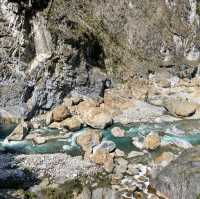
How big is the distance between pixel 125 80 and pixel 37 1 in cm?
1352

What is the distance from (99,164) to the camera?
34875 mm

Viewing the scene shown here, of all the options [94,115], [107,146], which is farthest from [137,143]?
[94,115]

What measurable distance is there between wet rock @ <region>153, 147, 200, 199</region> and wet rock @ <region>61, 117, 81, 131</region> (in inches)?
503

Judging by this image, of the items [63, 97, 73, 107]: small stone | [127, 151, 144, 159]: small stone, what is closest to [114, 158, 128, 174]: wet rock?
[127, 151, 144, 159]: small stone

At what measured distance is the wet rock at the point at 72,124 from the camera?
42.1 meters

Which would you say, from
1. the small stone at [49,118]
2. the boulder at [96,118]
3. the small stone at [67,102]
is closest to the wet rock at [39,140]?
the small stone at [49,118]

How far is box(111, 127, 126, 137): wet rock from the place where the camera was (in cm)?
4100

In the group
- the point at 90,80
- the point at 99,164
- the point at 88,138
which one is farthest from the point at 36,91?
the point at 99,164

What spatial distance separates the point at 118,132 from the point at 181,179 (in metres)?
12.8

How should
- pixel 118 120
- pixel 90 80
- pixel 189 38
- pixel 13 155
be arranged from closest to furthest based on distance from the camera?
pixel 13 155 < pixel 118 120 < pixel 90 80 < pixel 189 38

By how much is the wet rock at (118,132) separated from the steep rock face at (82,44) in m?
8.26

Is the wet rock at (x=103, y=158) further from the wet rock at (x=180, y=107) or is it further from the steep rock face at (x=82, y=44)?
the wet rock at (x=180, y=107)

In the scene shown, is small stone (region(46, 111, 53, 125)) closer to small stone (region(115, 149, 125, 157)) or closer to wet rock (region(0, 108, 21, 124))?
wet rock (region(0, 108, 21, 124))

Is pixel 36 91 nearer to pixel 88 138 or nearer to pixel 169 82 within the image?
pixel 88 138
